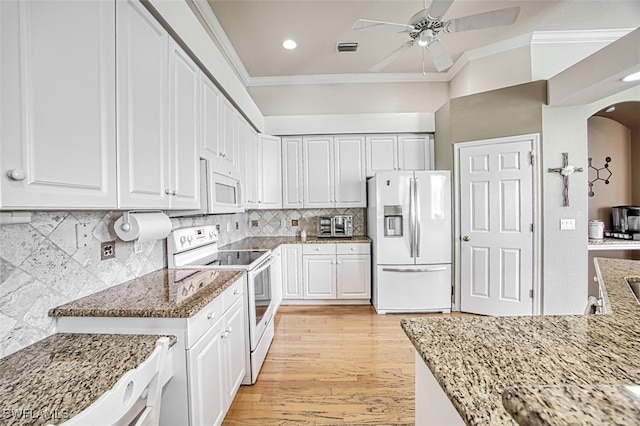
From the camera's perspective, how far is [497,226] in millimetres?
3246

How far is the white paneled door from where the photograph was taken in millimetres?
3121

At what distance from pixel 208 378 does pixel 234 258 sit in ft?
4.00

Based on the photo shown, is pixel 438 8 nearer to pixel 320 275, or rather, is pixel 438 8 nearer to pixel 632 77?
pixel 632 77

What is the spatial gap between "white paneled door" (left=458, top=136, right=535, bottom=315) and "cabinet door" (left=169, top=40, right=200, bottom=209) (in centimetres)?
295

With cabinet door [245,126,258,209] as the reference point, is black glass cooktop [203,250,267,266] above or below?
below

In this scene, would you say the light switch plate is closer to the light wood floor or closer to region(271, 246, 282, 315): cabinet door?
the light wood floor

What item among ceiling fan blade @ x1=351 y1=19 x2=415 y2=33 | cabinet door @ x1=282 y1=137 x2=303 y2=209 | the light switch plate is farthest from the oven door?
the light switch plate

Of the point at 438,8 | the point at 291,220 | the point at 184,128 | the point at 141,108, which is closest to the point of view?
the point at 141,108

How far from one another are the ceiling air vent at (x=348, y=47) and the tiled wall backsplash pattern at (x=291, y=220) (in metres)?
2.10

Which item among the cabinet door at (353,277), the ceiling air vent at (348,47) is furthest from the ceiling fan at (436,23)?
the cabinet door at (353,277)

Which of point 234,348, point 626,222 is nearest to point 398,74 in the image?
point 626,222

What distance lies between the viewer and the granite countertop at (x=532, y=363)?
39cm

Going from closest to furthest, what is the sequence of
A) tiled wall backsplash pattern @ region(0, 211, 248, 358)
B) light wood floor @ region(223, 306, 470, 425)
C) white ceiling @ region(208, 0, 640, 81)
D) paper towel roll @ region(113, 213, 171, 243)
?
tiled wall backsplash pattern @ region(0, 211, 248, 358) < paper towel roll @ region(113, 213, 171, 243) < light wood floor @ region(223, 306, 470, 425) < white ceiling @ region(208, 0, 640, 81)

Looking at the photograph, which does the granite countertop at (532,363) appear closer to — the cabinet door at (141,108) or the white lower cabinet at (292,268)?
the cabinet door at (141,108)
